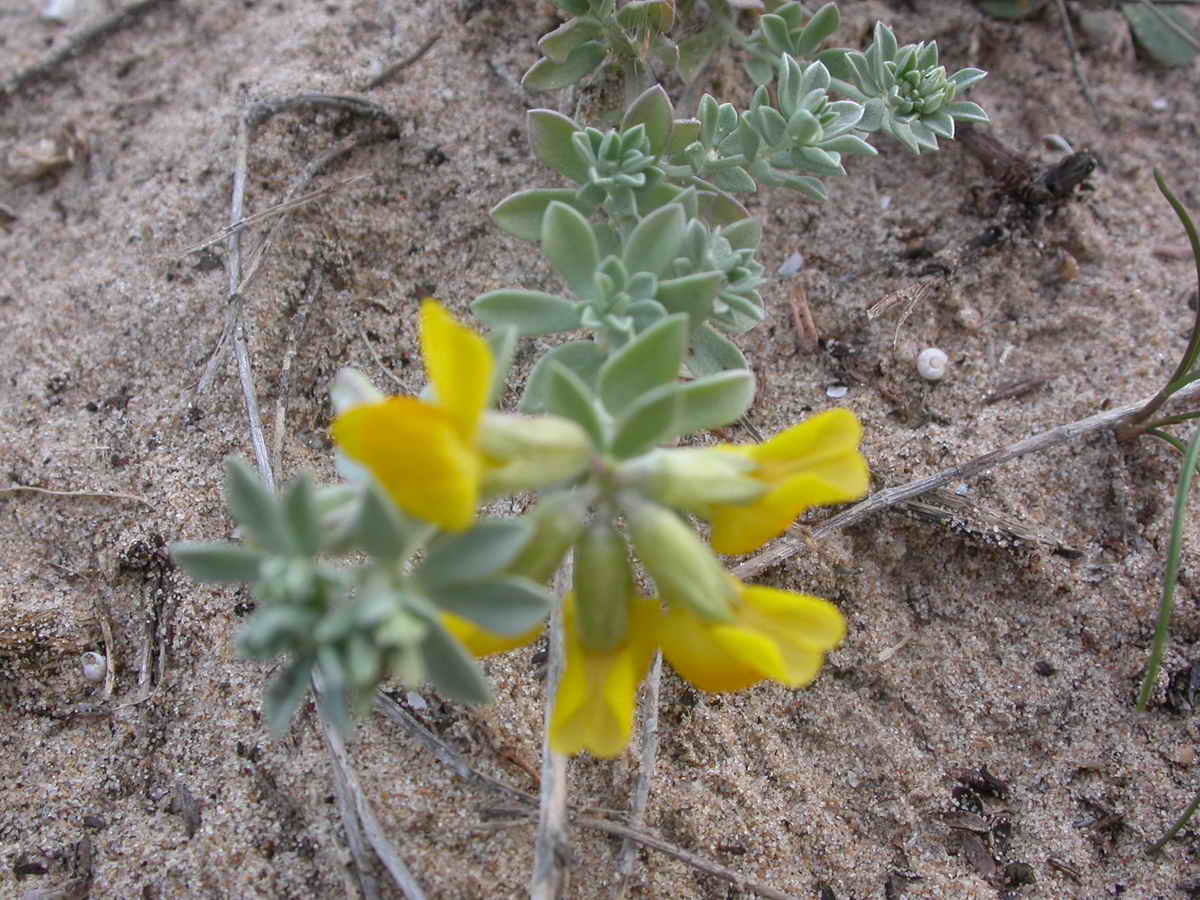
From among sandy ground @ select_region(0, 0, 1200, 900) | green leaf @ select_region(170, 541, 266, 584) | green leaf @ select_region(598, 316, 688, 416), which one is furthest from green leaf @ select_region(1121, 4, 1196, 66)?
green leaf @ select_region(170, 541, 266, 584)

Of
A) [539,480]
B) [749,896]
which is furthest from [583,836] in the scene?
[539,480]

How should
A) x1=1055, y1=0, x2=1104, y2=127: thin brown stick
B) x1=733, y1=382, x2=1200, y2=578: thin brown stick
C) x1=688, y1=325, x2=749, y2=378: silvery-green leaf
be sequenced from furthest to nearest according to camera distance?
1. x1=1055, y1=0, x2=1104, y2=127: thin brown stick
2. x1=733, y1=382, x2=1200, y2=578: thin brown stick
3. x1=688, y1=325, x2=749, y2=378: silvery-green leaf

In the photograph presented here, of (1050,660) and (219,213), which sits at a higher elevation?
(219,213)

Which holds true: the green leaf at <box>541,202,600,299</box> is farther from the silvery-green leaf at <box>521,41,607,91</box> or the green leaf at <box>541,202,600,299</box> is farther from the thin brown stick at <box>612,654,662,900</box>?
the thin brown stick at <box>612,654,662,900</box>

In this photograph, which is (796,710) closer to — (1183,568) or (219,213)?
(1183,568)

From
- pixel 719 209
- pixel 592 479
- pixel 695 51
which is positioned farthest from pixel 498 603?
pixel 695 51
